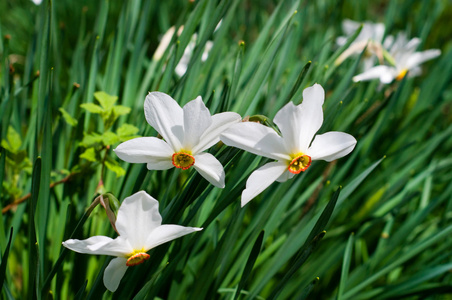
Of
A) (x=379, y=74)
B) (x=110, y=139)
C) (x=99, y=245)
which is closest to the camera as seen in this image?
(x=99, y=245)

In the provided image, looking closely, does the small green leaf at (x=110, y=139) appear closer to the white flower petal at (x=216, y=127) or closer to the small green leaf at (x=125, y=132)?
the small green leaf at (x=125, y=132)

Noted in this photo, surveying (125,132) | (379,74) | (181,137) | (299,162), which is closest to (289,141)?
(299,162)

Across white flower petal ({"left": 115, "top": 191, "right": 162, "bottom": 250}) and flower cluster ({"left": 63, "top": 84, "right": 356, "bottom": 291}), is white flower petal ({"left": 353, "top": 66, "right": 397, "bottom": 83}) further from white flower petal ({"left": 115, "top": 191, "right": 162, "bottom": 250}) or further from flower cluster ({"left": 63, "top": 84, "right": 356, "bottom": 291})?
white flower petal ({"left": 115, "top": 191, "right": 162, "bottom": 250})

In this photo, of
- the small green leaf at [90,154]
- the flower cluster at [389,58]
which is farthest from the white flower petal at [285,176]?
the flower cluster at [389,58]

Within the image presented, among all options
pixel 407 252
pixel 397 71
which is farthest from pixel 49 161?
pixel 397 71

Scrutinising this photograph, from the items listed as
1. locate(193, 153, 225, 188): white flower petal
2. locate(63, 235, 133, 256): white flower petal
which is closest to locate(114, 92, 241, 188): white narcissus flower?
locate(193, 153, 225, 188): white flower petal

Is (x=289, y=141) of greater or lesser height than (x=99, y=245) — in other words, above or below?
above

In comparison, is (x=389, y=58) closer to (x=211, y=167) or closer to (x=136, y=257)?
(x=211, y=167)

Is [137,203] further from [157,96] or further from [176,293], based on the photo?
[176,293]
